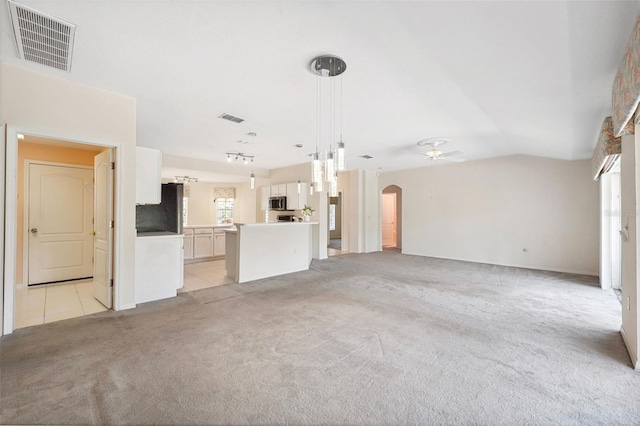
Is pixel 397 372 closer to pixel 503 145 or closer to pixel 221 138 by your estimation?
pixel 221 138

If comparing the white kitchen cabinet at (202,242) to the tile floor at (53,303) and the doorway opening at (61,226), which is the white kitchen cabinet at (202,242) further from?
the tile floor at (53,303)

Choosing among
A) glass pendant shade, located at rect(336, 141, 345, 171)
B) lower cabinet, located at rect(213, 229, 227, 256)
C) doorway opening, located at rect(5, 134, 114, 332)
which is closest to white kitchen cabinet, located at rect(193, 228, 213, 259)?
lower cabinet, located at rect(213, 229, 227, 256)

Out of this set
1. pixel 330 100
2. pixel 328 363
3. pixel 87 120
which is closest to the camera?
pixel 328 363

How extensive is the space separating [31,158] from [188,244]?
3.41 m

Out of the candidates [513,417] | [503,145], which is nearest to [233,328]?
[513,417]

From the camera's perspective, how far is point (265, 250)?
543cm

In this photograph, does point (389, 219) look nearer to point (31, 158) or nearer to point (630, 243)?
point (630, 243)

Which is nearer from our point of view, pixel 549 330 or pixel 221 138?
pixel 549 330

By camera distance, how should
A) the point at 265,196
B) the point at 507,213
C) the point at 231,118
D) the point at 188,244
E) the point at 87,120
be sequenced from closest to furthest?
→ the point at 87,120 < the point at 231,118 < the point at 507,213 < the point at 188,244 < the point at 265,196

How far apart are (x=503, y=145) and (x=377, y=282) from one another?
3899 mm

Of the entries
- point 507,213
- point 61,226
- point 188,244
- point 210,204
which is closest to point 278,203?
point 188,244

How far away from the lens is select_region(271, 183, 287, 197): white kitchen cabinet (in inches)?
320

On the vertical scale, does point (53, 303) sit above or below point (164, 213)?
below

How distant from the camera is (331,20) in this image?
82.5 inches
